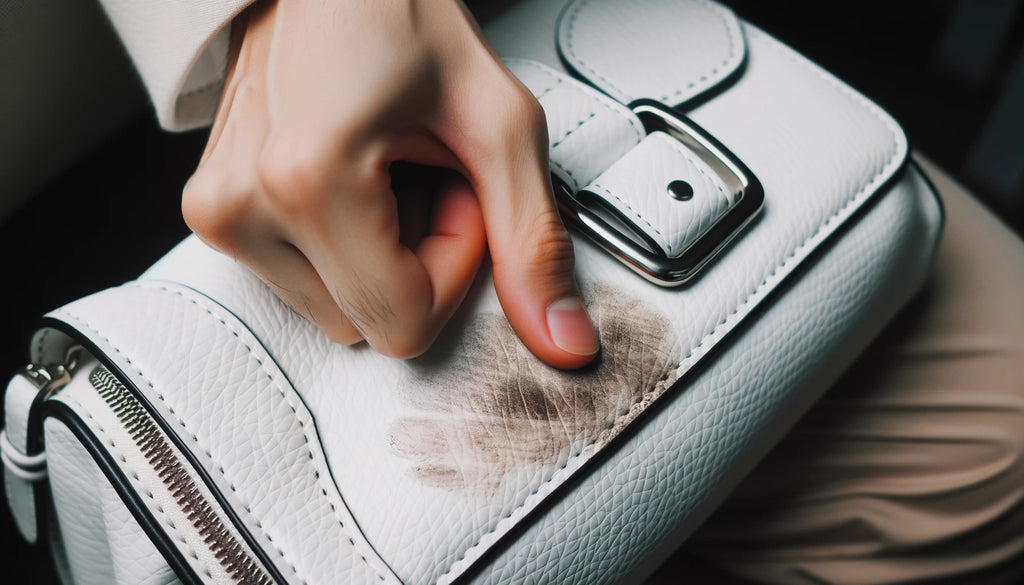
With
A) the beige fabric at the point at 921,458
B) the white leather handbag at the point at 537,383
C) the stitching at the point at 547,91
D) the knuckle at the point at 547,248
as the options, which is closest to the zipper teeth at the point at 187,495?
the white leather handbag at the point at 537,383

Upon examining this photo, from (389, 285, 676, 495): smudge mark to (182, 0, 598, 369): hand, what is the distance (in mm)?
18

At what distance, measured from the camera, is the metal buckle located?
45 cm

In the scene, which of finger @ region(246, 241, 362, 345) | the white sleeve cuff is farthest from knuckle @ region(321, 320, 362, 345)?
the white sleeve cuff

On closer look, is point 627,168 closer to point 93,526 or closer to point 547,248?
point 547,248

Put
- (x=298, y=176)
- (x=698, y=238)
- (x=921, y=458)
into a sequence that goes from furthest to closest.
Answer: (x=921, y=458) → (x=698, y=238) → (x=298, y=176)

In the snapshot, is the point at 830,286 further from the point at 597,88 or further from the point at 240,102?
the point at 240,102

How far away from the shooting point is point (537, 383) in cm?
41

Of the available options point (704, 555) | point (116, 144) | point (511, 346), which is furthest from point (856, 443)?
point (116, 144)

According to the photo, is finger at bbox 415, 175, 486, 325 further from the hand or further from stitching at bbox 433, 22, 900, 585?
stitching at bbox 433, 22, 900, 585

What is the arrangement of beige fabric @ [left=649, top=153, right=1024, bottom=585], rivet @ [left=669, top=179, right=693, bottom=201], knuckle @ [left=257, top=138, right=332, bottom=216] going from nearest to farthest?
1. knuckle @ [left=257, top=138, right=332, bottom=216]
2. rivet @ [left=669, top=179, right=693, bottom=201]
3. beige fabric @ [left=649, top=153, right=1024, bottom=585]

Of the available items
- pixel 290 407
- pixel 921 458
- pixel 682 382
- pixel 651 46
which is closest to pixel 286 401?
pixel 290 407

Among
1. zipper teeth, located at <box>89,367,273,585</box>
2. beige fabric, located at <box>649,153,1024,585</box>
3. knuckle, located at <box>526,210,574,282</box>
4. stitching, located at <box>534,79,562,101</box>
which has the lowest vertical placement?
beige fabric, located at <box>649,153,1024,585</box>

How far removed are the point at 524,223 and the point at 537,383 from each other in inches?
3.8

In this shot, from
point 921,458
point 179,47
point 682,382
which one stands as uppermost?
point 179,47
